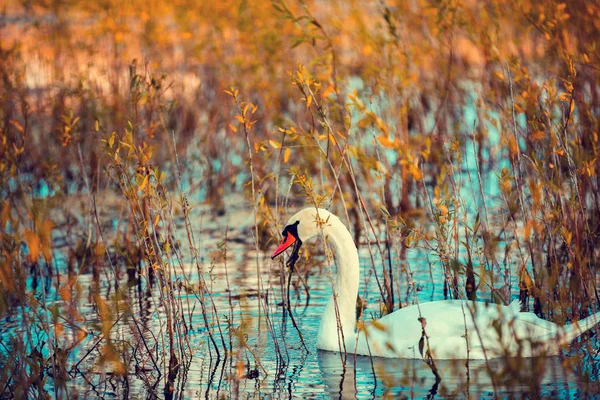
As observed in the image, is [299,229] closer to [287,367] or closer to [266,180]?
[287,367]

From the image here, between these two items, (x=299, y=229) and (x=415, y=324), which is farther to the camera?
(x=299, y=229)

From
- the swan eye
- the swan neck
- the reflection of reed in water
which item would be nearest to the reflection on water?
the reflection of reed in water

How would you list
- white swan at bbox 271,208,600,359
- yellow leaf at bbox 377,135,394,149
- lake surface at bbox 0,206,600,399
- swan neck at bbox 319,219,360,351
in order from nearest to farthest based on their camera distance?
yellow leaf at bbox 377,135,394,149 → lake surface at bbox 0,206,600,399 → white swan at bbox 271,208,600,359 → swan neck at bbox 319,219,360,351

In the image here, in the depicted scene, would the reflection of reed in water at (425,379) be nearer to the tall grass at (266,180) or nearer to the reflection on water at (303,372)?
the reflection on water at (303,372)

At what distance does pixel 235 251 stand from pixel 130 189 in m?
3.85

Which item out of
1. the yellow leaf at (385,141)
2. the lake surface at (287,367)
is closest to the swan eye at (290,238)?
the lake surface at (287,367)

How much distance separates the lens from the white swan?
5.86m

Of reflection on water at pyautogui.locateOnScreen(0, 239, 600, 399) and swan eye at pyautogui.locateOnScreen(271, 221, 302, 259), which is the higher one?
swan eye at pyautogui.locateOnScreen(271, 221, 302, 259)

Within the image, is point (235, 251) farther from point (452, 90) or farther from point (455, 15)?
point (452, 90)

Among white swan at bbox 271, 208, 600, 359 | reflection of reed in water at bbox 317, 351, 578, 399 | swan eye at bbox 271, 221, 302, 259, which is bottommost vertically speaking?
reflection of reed in water at bbox 317, 351, 578, 399

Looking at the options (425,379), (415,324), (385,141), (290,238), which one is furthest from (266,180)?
(385,141)

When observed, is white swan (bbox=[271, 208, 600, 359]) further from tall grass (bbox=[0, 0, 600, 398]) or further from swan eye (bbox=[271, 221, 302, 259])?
tall grass (bbox=[0, 0, 600, 398])

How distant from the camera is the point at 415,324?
20.1 feet

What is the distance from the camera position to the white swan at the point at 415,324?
5863mm
